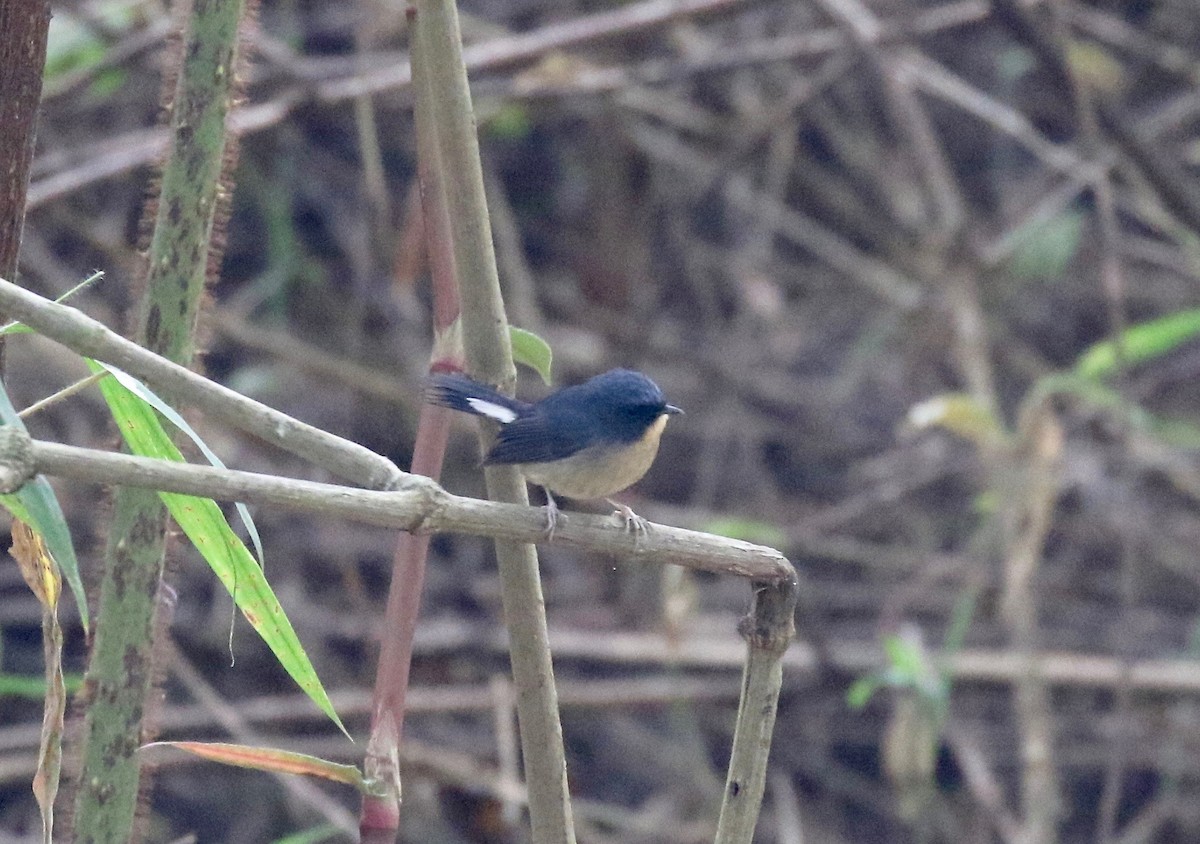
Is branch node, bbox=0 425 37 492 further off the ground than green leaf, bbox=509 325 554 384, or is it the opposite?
green leaf, bbox=509 325 554 384

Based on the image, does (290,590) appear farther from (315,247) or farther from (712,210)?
(712,210)

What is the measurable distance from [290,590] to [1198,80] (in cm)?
386

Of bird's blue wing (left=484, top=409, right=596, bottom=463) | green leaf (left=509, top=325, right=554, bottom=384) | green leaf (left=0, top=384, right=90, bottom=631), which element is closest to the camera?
green leaf (left=0, top=384, right=90, bottom=631)

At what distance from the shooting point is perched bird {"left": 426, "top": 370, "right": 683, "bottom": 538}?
2797mm

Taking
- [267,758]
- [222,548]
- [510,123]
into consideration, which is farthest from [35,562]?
[510,123]

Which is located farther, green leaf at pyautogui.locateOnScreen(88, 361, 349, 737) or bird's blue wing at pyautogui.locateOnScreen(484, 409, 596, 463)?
bird's blue wing at pyautogui.locateOnScreen(484, 409, 596, 463)

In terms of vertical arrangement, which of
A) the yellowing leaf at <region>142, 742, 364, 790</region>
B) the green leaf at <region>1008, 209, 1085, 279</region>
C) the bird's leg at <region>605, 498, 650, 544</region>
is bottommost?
the yellowing leaf at <region>142, 742, 364, 790</region>

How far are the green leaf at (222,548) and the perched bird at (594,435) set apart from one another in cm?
115

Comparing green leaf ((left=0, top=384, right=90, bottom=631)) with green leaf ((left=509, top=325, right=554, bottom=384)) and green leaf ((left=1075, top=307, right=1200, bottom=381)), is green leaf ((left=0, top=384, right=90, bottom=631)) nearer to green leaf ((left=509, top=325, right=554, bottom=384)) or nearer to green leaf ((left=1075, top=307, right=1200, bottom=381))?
Answer: green leaf ((left=509, top=325, right=554, bottom=384))

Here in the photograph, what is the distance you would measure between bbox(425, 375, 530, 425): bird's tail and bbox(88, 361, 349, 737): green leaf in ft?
0.97

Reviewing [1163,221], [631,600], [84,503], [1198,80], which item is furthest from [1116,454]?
[84,503]

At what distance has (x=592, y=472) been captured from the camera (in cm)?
290

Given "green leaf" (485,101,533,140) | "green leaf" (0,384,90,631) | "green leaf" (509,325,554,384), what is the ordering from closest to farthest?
"green leaf" (0,384,90,631) → "green leaf" (509,325,554,384) → "green leaf" (485,101,533,140)

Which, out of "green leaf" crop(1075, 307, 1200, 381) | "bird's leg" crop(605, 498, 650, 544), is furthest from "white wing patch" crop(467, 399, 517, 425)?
"green leaf" crop(1075, 307, 1200, 381)
